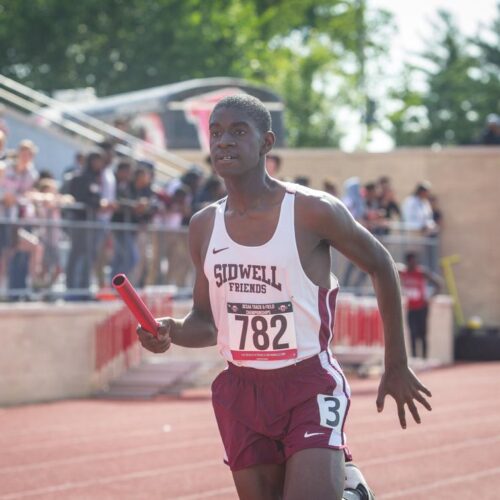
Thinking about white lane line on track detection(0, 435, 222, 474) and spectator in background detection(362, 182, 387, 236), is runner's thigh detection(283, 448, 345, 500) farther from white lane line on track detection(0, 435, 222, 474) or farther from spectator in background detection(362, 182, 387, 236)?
spectator in background detection(362, 182, 387, 236)

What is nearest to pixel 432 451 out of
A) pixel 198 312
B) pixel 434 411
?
pixel 434 411

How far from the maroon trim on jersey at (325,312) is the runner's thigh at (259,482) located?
0.55 meters

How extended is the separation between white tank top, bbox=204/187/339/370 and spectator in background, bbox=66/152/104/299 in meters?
9.69

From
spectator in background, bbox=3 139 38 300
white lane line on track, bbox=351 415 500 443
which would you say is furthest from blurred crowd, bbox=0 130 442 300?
white lane line on track, bbox=351 415 500 443

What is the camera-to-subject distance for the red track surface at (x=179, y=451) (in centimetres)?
953

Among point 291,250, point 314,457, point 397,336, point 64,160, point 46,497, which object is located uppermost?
point 64,160

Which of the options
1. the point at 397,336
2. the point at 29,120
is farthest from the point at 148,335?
the point at 29,120

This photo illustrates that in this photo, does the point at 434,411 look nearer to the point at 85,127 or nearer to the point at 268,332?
the point at 268,332

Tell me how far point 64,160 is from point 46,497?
1310cm

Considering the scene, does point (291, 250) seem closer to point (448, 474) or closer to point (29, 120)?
point (448, 474)

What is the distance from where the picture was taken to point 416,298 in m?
22.6

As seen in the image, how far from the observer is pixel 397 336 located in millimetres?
5848

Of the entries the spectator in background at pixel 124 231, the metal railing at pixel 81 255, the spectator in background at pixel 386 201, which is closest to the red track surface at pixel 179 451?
the metal railing at pixel 81 255

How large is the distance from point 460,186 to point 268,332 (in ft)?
74.1
